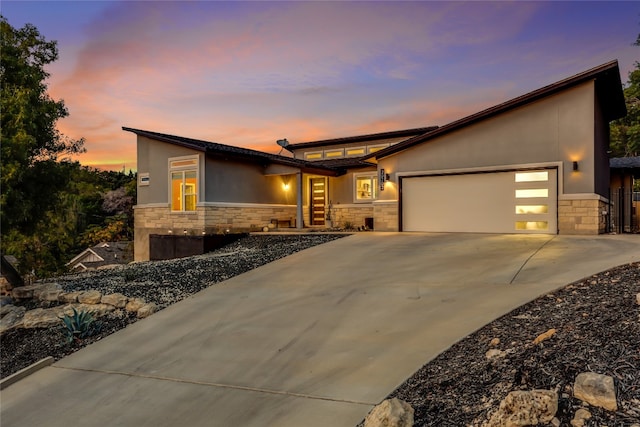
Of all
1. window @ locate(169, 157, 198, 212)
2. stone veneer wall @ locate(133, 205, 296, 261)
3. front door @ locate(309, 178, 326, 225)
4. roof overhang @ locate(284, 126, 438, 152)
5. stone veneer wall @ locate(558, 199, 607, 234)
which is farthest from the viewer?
front door @ locate(309, 178, 326, 225)

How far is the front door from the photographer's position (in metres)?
21.5

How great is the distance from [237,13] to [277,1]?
1.29 meters

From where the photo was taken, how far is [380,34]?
45.2ft

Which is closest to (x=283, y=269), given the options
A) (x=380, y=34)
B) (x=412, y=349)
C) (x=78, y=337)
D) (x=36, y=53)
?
(x=78, y=337)

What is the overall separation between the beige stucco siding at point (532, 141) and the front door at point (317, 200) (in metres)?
7.09

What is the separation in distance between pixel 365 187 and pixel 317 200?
2.66m

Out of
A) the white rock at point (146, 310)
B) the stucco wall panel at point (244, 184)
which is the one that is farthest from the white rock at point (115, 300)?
the stucco wall panel at point (244, 184)

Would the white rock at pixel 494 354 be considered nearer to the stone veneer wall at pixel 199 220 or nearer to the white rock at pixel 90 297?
the white rock at pixel 90 297

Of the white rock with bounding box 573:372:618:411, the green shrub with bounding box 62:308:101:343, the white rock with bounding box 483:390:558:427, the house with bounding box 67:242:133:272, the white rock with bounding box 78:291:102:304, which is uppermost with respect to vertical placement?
the white rock with bounding box 573:372:618:411

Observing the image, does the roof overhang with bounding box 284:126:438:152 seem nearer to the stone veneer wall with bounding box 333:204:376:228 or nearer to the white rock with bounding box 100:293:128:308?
the stone veneer wall with bounding box 333:204:376:228

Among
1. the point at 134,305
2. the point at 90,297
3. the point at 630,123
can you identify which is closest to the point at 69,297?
the point at 90,297

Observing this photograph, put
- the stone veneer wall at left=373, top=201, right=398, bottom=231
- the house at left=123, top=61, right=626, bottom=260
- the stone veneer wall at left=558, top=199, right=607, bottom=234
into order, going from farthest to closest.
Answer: the stone veneer wall at left=373, top=201, right=398, bottom=231 < the house at left=123, top=61, right=626, bottom=260 < the stone veneer wall at left=558, top=199, right=607, bottom=234

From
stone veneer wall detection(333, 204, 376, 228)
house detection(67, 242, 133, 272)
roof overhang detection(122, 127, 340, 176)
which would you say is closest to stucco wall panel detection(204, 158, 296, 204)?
roof overhang detection(122, 127, 340, 176)

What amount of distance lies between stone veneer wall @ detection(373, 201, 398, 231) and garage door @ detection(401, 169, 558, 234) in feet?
1.08
